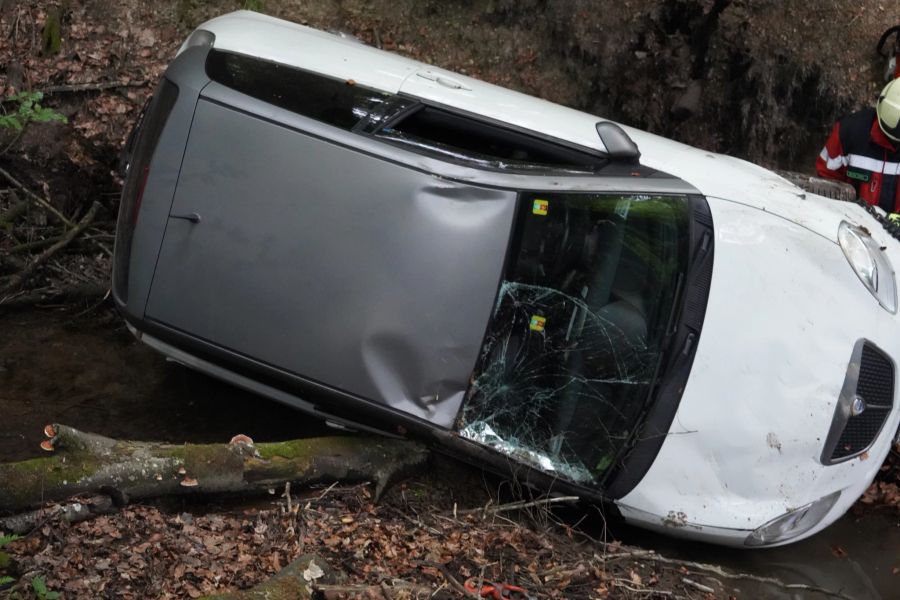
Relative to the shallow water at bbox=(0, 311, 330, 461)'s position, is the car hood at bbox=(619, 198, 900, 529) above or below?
above

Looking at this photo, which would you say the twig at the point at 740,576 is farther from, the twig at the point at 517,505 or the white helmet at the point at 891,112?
the white helmet at the point at 891,112

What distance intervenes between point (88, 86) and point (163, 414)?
2.74 m

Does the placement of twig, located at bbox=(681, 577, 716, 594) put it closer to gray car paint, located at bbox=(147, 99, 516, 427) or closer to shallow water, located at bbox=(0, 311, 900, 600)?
shallow water, located at bbox=(0, 311, 900, 600)

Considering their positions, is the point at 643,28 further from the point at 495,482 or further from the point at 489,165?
the point at 495,482

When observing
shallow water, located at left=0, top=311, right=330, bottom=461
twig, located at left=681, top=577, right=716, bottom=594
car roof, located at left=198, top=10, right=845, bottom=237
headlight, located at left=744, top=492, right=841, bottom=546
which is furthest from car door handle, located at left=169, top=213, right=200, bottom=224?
headlight, located at left=744, top=492, right=841, bottom=546

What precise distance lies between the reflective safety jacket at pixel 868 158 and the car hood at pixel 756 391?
175 cm

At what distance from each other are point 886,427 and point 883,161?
6.73 ft

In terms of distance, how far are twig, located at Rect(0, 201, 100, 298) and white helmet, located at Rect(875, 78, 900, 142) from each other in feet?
17.1

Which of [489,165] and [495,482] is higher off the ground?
[489,165]

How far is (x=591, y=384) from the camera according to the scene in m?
3.99

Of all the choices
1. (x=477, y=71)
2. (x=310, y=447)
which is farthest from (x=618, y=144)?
(x=477, y=71)

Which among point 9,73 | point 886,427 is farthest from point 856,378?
point 9,73

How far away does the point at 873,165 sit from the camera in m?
5.47

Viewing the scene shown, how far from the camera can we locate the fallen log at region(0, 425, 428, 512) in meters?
3.76
